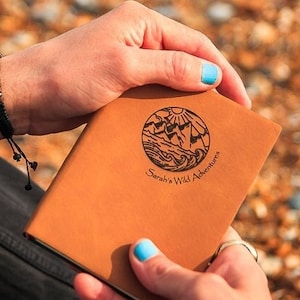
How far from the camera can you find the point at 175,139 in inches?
47.5

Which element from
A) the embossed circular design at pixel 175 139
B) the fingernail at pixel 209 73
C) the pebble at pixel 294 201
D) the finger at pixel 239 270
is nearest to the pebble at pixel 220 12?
the pebble at pixel 294 201

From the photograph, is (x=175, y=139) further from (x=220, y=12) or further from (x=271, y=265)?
(x=220, y=12)

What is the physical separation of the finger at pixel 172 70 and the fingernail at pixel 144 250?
32 centimetres

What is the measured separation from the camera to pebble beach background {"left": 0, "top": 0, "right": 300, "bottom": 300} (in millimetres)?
2018

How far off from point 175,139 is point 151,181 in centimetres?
11

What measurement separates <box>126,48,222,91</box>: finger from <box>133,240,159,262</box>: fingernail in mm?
319

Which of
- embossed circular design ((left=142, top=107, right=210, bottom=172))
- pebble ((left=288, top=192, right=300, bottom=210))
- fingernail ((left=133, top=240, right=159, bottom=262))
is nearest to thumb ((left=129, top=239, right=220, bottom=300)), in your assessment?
fingernail ((left=133, top=240, right=159, bottom=262))

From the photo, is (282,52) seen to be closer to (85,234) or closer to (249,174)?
(249,174)

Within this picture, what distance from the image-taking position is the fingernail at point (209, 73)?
4.12ft

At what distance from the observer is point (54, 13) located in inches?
99.2

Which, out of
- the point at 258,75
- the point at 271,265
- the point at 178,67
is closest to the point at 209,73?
the point at 178,67

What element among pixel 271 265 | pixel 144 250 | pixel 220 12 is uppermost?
pixel 220 12

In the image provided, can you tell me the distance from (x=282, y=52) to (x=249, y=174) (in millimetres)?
1429

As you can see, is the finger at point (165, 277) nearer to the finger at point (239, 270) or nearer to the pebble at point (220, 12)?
the finger at point (239, 270)
